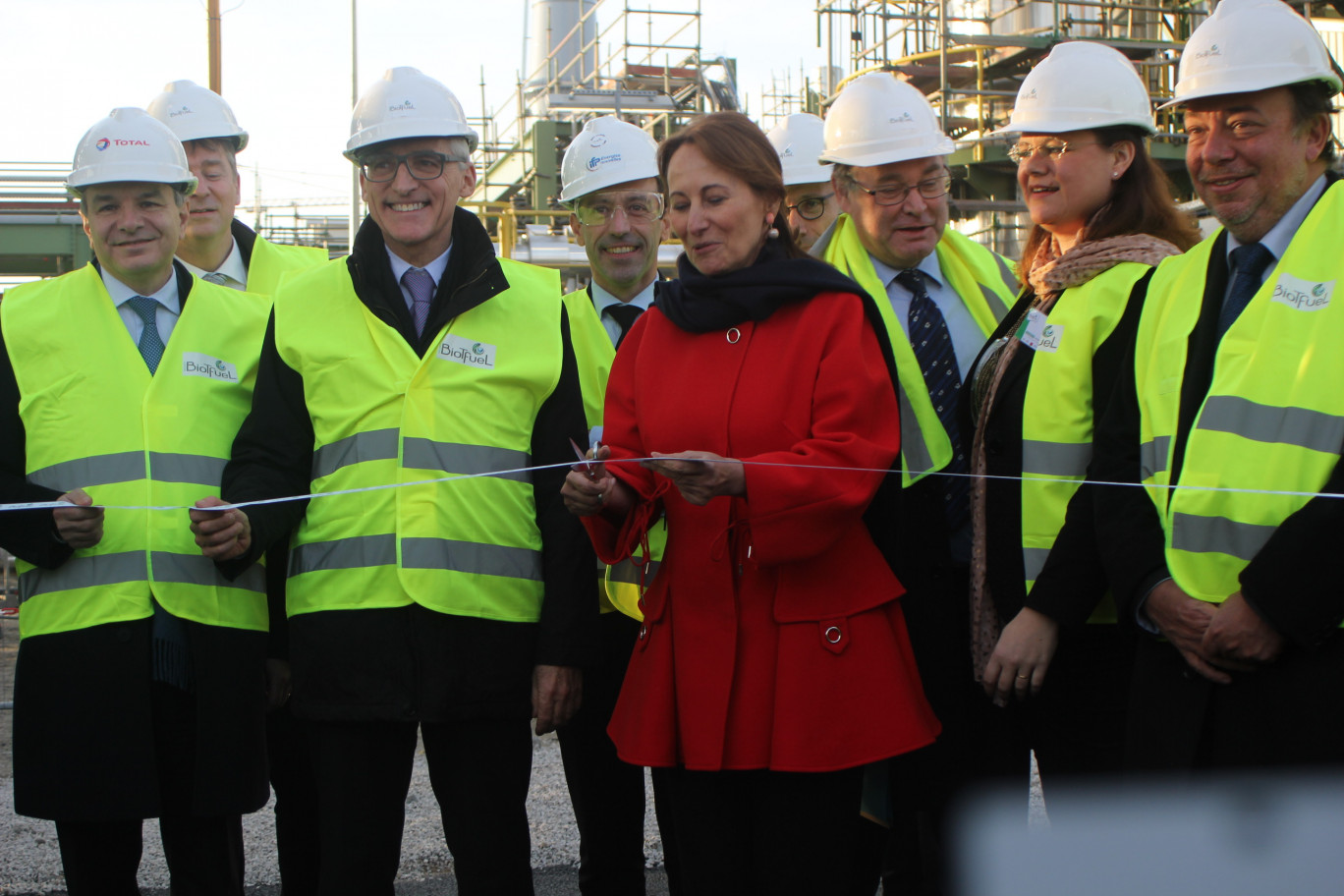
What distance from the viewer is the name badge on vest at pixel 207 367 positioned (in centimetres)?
333

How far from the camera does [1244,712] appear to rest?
2.37 m

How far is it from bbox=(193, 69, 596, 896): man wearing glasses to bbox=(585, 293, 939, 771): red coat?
39 cm

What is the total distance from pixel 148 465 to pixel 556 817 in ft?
8.15

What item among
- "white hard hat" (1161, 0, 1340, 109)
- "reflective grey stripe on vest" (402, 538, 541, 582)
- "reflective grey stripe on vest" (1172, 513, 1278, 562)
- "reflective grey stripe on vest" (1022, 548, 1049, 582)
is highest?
"white hard hat" (1161, 0, 1340, 109)

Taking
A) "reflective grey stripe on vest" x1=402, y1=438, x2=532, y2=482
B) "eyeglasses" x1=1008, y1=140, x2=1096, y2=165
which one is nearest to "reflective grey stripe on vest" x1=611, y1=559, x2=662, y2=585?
"reflective grey stripe on vest" x1=402, y1=438, x2=532, y2=482

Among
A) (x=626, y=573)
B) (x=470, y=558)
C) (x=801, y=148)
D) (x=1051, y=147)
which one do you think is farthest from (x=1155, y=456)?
(x=801, y=148)

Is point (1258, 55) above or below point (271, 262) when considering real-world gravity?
above

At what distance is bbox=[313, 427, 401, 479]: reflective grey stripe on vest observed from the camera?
304 cm

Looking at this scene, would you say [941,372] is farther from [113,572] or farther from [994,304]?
[113,572]

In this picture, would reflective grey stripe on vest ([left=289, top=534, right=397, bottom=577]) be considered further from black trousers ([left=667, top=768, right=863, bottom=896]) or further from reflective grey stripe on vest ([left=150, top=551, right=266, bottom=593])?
black trousers ([left=667, top=768, right=863, bottom=896])

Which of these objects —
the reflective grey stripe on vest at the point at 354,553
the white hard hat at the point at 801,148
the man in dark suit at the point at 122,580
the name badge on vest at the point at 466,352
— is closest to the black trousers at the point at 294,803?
the man in dark suit at the point at 122,580

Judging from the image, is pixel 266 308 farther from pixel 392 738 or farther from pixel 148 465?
pixel 392 738

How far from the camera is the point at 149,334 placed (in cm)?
337

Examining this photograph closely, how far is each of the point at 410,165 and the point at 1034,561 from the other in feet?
6.27
